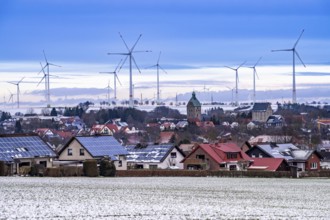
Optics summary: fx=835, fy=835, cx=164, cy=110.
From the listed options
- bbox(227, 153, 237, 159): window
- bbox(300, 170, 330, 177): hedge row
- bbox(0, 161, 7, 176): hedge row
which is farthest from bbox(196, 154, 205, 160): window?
bbox(0, 161, 7, 176): hedge row

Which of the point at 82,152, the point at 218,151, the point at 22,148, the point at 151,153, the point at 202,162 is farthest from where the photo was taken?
the point at 151,153

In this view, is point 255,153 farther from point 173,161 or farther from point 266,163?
point 173,161

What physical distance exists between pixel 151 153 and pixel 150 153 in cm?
17

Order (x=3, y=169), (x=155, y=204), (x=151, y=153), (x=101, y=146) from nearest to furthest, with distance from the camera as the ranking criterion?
1. (x=155, y=204)
2. (x=3, y=169)
3. (x=101, y=146)
4. (x=151, y=153)

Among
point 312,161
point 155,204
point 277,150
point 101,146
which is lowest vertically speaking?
point 312,161

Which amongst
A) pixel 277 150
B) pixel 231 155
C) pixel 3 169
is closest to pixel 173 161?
pixel 231 155

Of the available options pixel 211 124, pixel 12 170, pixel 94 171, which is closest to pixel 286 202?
pixel 94 171

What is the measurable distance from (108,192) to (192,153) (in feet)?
169

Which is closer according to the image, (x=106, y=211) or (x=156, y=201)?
(x=106, y=211)

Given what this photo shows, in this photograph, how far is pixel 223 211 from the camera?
28141 millimetres

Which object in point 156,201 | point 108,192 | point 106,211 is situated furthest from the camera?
point 108,192

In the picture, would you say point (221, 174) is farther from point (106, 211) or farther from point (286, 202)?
point (106, 211)

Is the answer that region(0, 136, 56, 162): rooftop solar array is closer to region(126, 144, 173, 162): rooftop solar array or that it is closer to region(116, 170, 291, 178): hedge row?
region(116, 170, 291, 178): hedge row

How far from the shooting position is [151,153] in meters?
89.6
